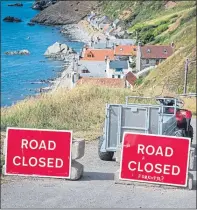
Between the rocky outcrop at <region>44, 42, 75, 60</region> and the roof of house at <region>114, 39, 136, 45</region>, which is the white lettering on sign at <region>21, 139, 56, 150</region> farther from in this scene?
the roof of house at <region>114, 39, 136, 45</region>

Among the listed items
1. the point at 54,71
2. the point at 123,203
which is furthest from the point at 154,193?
the point at 54,71

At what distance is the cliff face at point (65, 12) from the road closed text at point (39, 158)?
99447 millimetres

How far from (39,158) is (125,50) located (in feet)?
183

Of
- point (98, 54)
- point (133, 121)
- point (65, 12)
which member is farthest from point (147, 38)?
point (133, 121)

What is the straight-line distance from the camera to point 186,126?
8.13 m

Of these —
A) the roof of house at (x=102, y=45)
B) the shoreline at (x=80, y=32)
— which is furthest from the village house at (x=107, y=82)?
the shoreline at (x=80, y=32)

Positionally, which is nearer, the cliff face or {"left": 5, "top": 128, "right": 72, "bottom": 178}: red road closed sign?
{"left": 5, "top": 128, "right": 72, "bottom": 178}: red road closed sign

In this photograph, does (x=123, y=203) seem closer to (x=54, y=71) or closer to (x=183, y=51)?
(x=183, y=51)

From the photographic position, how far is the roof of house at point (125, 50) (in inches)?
2408

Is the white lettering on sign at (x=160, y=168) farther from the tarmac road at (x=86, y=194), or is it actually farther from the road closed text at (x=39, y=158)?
the road closed text at (x=39, y=158)

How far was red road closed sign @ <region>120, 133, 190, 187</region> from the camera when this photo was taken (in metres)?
6.23

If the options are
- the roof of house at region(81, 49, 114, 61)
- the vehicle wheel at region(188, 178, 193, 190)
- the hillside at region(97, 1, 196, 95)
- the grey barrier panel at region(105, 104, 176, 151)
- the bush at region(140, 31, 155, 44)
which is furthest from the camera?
the bush at region(140, 31, 155, 44)

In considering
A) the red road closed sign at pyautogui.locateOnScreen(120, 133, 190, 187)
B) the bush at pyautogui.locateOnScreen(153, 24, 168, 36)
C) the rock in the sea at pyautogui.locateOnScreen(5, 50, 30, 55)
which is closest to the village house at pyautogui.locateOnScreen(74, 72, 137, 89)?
the red road closed sign at pyautogui.locateOnScreen(120, 133, 190, 187)

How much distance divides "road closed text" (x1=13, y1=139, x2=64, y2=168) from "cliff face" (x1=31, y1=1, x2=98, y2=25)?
9945cm
